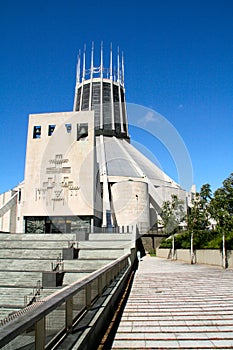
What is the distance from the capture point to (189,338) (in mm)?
5020

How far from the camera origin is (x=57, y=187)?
28.3 m

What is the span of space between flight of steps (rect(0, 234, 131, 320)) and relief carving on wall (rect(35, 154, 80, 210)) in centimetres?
524

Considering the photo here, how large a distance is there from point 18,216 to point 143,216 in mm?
15831

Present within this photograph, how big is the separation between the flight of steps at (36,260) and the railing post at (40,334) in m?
7.94

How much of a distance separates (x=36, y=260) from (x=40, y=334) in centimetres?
1427

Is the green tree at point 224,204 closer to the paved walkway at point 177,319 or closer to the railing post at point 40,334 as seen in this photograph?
the paved walkway at point 177,319

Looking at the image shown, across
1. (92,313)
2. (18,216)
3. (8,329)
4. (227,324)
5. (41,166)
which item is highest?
(41,166)

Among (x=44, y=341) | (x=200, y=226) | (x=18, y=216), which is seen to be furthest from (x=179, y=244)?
(x=44, y=341)

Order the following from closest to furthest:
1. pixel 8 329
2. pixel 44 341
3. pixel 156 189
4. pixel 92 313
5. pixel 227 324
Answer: pixel 8 329, pixel 44 341, pixel 92 313, pixel 227 324, pixel 156 189

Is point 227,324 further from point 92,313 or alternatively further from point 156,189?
point 156,189

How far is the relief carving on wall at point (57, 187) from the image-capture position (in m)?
28.1

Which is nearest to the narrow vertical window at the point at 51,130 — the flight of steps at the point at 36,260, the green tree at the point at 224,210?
the flight of steps at the point at 36,260

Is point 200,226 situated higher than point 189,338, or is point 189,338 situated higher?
point 200,226

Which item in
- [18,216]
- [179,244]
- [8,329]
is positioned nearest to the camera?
[8,329]
